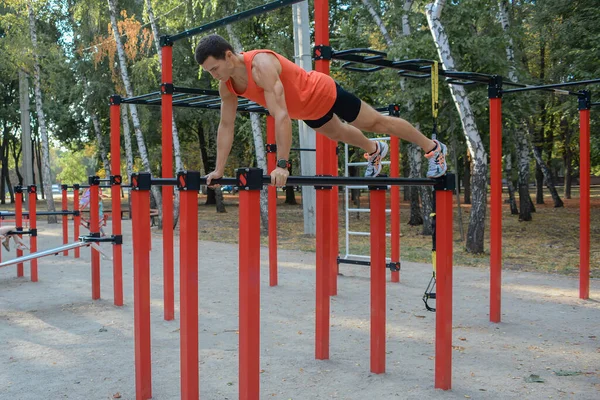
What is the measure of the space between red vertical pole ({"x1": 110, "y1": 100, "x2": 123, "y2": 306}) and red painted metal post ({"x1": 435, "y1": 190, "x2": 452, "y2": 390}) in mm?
3382

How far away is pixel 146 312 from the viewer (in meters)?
3.40

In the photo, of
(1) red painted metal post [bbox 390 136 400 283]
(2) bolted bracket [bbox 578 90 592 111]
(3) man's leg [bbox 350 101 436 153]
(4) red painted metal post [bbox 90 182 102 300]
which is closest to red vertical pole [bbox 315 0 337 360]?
(3) man's leg [bbox 350 101 436 153]

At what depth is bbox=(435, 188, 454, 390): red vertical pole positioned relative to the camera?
11.8 feet

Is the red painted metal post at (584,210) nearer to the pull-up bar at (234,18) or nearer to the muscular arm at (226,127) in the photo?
the pull-up bar at (234,18)

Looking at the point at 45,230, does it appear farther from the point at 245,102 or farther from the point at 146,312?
the point at 146,312

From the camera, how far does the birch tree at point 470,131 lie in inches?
353

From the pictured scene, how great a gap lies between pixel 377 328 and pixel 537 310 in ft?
8.53

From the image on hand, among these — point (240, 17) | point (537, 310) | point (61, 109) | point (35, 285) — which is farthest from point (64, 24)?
point (537, 310)

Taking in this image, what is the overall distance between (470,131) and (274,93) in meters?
6.82

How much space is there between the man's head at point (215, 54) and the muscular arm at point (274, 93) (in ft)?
0.45

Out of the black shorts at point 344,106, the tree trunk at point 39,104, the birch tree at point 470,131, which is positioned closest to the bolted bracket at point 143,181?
the black shorts at point 344,106

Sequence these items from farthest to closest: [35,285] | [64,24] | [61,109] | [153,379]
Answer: [61,109], [64,24], [35,285], [153,379]

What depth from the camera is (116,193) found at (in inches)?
246

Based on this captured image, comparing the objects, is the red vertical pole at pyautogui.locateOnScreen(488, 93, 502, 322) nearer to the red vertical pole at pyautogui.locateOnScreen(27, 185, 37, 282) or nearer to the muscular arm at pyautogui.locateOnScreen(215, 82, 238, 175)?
the muscular arm at pyautogui.locateOnScreen(215, 82, 238, 175)
